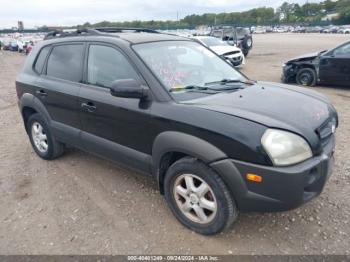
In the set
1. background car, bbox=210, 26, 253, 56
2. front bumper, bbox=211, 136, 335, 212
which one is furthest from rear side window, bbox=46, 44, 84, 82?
background car, bbox=210, 26, 253, 56

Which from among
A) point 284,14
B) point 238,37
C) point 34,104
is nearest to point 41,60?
point 34,104

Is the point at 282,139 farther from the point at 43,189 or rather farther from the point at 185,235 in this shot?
the point at 43,189

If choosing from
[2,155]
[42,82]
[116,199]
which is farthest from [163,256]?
[2,155]

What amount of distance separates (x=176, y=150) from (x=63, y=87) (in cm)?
192

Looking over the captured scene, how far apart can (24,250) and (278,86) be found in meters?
3.06

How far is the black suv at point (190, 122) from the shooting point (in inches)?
101

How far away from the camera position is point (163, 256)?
9.32ft

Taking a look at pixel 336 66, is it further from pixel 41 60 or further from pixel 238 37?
pixel 238 37

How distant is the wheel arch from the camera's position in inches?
106

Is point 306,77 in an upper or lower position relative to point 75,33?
lower

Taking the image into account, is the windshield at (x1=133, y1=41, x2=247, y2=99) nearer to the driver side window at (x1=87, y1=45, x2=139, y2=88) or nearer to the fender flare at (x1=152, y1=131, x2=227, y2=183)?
the driver side window at (x1=87, y1=45, x2=139, y2=88)

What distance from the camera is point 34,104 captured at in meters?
4.61

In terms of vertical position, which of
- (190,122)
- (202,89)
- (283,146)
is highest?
(202,89)

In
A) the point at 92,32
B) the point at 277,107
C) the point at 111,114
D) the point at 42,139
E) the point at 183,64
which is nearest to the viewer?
the point at 277,107
